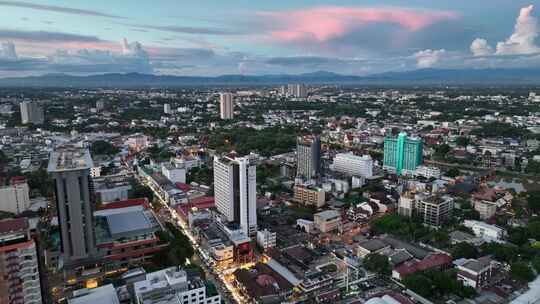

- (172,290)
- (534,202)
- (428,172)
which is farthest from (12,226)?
(428,172)

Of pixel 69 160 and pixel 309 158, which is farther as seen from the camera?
pixel 309 158

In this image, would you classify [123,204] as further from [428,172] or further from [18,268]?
[428,172]

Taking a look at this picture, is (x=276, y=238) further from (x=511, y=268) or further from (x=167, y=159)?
(x=167, y=159)

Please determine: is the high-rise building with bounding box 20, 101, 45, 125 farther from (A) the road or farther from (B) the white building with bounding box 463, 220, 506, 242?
(B) the white building with bounding box 463, 220, 506, 242

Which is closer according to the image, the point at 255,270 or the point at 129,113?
the point at 255,270

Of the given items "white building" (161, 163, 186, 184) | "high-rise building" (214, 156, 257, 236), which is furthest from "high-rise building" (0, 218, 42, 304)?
"white building" (161, 163, 186, 184)

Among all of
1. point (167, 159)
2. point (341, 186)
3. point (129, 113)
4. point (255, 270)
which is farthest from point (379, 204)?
point (129, 113)
